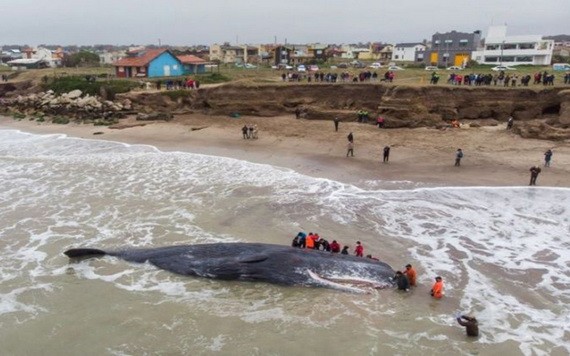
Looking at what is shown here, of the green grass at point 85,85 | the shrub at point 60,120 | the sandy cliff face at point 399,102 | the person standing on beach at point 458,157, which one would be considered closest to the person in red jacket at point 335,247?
the person standing on beach at point 458,157

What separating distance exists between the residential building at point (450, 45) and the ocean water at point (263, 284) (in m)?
73.4

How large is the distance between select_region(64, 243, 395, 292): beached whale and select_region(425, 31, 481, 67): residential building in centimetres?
8148

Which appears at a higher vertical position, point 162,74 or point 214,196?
point 162,74

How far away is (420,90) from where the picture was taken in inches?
1502

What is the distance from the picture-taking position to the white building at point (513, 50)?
77.8m

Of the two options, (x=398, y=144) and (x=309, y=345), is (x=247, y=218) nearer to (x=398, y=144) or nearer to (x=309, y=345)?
(x=309, y=345)

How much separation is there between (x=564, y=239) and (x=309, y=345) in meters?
12.6

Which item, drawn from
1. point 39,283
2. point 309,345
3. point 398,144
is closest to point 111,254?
point 39,283

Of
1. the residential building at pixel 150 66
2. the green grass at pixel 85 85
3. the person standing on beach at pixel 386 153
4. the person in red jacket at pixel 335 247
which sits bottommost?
the person in red jacket at pixel 335 247

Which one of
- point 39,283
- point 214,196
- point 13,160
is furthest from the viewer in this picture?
point 13,160

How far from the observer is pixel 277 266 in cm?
1545

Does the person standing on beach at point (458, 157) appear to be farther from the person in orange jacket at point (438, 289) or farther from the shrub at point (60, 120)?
the shrub at point (60, 120)

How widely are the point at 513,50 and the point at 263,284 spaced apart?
266 ft

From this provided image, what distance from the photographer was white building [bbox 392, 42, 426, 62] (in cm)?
10311
